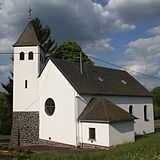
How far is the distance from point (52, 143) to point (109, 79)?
1091 centimetres

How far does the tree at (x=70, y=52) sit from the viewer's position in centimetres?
4884

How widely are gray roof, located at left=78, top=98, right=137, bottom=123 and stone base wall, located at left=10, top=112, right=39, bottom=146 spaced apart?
5847mm

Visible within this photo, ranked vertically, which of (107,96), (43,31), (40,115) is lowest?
(40,115)

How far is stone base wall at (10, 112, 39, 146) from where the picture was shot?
3092 cm

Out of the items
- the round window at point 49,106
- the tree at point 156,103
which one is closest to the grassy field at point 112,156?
the round window at point 49,106

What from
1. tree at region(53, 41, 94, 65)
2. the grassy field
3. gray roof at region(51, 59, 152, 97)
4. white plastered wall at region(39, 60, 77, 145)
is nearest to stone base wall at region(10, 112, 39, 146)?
white plastered wall at region(39, 60, 77, 145)

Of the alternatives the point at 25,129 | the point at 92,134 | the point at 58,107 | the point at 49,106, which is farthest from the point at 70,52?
the point at 92,134

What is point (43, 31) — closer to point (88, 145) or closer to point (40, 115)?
point (40, 115)

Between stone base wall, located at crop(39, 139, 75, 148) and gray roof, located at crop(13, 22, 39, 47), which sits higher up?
gray roof, located at crop(13, 22, 39, 47)

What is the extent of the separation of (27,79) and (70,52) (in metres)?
18.2

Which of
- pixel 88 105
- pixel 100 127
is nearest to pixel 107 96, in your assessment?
pixel 88 105

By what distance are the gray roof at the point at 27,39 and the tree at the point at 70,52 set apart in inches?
605

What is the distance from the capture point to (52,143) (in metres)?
29.6

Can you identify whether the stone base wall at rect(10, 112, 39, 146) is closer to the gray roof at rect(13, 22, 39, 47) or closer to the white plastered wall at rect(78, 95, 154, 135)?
the white plastered wall at rect(78, 95, 154, 135)
